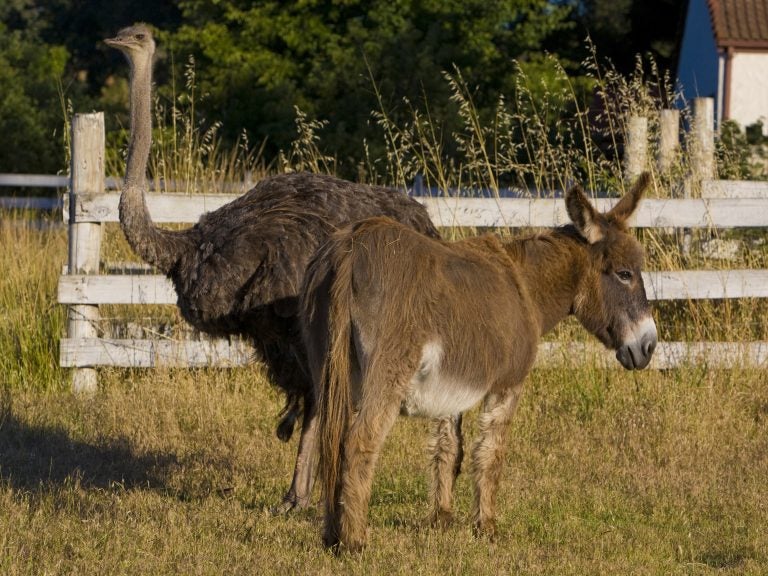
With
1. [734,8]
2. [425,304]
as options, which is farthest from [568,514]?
[734,8]

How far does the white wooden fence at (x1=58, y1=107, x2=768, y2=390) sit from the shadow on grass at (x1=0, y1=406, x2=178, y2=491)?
1.08 m

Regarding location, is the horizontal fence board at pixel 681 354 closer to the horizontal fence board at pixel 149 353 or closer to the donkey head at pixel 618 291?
the horizontal fence board at pixel 149 353

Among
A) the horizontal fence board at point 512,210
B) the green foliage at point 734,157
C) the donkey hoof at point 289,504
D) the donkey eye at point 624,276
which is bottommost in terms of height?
the donkey hoof at point 289,504

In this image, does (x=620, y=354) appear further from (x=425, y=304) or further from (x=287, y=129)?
(x=287, y=129)

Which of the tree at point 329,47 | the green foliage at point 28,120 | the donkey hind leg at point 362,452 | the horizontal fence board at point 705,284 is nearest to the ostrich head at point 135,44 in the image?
the donkey hind leg at point 362,452

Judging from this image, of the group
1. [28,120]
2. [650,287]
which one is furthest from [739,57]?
[650,287]

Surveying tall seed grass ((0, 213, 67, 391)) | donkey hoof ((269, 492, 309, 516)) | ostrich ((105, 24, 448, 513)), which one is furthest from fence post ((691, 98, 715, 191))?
tall seed grass ((0, 213, 67, 391))

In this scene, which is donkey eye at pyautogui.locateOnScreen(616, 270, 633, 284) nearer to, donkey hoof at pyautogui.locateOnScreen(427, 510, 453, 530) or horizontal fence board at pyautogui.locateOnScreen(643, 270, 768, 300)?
donkey hoof at pyautogui.locateOnScreen(427, 510, 453, 530)

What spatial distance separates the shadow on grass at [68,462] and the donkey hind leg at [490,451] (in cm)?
204

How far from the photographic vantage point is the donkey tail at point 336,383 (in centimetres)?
522

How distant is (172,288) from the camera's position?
930cm

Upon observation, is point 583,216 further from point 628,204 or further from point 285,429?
point 285,429

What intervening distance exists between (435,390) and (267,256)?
5.82 feet

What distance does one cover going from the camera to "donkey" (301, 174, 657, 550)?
17.2 ft
